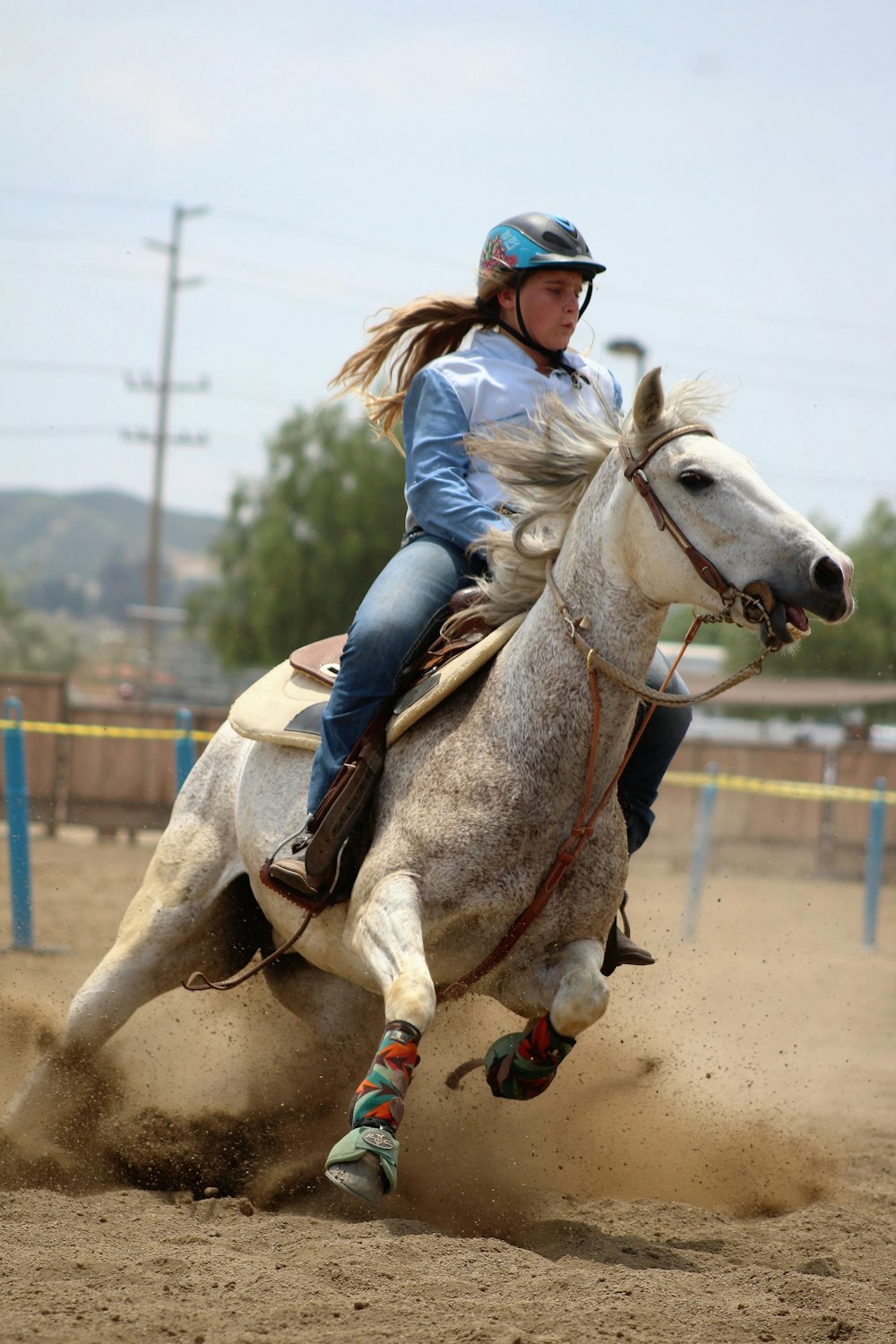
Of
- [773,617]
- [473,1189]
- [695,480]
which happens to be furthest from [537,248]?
[473,1189]

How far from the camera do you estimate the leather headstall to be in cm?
356

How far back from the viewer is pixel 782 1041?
8.43 m

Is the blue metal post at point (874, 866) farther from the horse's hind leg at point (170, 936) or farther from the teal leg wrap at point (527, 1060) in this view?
the teal leg wrap at point (527, 1060)

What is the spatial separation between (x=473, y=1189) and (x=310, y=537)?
122 ft

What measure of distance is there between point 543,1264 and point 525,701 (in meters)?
1.56

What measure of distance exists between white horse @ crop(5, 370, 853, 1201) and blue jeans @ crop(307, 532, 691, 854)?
18cm

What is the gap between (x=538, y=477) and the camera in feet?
13.9

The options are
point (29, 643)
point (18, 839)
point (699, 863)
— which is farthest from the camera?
point (29, 643)

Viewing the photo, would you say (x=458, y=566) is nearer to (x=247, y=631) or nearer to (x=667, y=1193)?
(x=667, y=1193)

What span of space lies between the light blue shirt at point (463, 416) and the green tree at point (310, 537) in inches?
1353

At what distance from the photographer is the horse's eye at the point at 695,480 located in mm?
3631

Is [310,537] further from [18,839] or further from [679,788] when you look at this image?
[18,839]

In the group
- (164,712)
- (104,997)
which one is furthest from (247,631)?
(104,997)

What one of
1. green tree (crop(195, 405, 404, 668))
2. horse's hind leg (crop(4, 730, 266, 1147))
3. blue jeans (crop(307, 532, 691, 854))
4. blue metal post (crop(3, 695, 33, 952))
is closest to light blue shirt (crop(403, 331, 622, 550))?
blue jeans (crop(307, 532, 691, 854))
